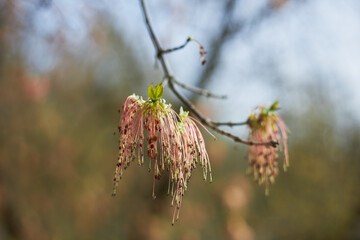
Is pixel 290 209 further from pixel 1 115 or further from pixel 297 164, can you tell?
pixel 1 115

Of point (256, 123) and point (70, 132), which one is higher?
point (70, 132)

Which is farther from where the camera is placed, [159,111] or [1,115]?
[1,115]

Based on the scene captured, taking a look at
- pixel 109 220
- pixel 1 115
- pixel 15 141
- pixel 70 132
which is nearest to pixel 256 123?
pixel 1 115

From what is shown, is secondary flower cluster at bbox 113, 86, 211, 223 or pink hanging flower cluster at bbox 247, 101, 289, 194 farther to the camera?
pink hanging flower cluster at bbox 247, 101, 289, 194

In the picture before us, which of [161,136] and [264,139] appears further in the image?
[264,139]

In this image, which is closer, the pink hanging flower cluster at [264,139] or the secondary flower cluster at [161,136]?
the secondary flower cluster at [161,136]

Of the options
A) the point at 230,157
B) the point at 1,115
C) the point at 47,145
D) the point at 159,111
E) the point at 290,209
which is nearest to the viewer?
the point at 159,111

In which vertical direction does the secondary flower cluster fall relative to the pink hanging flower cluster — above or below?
below

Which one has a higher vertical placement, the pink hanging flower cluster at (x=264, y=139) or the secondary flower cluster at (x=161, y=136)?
the pink hanging flower cluster at (x=264, y=139)
